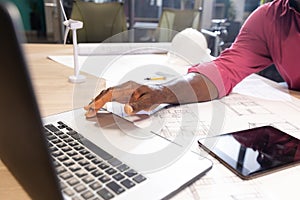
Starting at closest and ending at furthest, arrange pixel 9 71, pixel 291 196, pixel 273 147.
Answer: pixel 9 71
pixel 291 196
pixel 273 147

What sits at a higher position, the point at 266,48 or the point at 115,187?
the point at 266,48

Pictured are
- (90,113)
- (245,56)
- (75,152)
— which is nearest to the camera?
(75,152)

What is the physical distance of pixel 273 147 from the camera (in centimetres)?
64

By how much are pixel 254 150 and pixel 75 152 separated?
1.20ft

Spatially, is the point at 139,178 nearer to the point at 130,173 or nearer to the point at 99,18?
the point at 130,173

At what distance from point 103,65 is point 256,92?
671 millimetres

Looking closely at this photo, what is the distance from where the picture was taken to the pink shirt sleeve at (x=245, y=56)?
1.05 meters

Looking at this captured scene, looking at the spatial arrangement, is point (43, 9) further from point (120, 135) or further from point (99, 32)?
point (120, 135)

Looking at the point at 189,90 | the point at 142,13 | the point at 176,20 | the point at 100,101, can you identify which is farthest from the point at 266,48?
the point at 142,13

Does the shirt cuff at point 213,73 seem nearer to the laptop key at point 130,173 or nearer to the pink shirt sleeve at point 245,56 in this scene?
the pink shirt sleeve at point 245,56

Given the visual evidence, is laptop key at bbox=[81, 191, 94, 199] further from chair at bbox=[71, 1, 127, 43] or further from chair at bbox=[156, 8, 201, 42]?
chair at bbox=[156, 8, 201, 42]

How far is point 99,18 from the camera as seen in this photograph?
2180 mm

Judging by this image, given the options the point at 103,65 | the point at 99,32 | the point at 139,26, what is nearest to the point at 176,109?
the point at 103,65

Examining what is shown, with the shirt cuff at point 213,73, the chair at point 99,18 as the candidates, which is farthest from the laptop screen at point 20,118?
the chair at point 99,18
